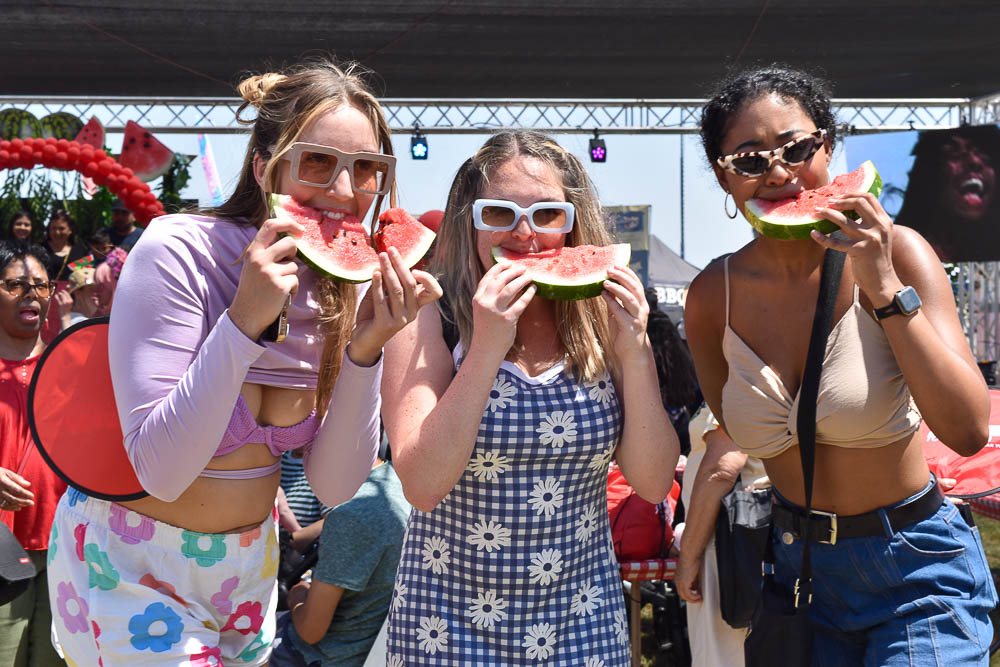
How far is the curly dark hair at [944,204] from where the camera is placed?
37.1ft

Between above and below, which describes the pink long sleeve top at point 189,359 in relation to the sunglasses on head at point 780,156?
below

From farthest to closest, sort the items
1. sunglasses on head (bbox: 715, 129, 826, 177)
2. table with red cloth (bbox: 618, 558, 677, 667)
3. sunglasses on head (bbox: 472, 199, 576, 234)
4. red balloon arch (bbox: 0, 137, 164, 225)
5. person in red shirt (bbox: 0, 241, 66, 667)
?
1. red balloon arch (bbox: 0, 137, 164, 225)
2. table with red cloth (bbox: 618, 558, 677, 667)
3. person in red shirt (bbox: 0, 241, 66, 667)
4. sunglasses on head (bbox: 715, 129, 826, 177)
5. sunglasses on head (bbox: 472, 199, 576, 234)

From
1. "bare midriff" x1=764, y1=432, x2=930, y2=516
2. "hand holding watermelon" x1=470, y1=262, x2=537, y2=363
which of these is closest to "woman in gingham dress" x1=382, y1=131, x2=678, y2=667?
"hand holding watermelon" x1=470, y1=262, x2=537, y2=363

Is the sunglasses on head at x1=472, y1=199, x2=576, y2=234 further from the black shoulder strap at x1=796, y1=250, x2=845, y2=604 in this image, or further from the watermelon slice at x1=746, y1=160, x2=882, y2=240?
the black shoulder strap at x1=796, y1=250, x2=845, y2=604

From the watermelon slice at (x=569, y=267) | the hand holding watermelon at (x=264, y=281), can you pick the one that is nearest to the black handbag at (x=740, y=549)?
the watermelon slice at (x=569, y=267)

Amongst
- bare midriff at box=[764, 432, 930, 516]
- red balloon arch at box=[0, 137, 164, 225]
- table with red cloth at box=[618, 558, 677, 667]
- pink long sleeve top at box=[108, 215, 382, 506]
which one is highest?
red balloon arch at box=[0, 137, 164, 225]

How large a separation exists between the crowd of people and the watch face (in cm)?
2

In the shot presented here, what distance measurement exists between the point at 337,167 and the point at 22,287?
3.25 m

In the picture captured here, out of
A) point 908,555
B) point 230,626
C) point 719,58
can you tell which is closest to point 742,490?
point 908,555

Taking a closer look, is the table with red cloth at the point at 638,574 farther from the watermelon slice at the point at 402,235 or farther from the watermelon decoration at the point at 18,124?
the watermelon decoration at the point at 18,124

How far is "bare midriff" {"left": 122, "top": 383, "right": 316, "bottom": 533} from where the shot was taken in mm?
2217

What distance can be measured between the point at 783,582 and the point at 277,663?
8.15 feet

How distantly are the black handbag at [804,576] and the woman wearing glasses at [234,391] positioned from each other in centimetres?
118

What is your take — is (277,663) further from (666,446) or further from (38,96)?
(38,96)
